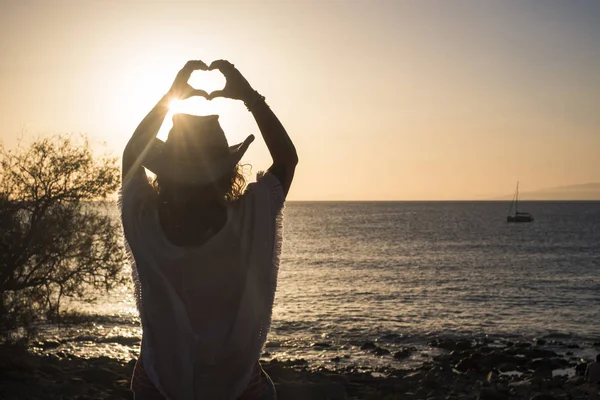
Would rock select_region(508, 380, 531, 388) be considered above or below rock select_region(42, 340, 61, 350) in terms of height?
A: above

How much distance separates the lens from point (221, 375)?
2795mm

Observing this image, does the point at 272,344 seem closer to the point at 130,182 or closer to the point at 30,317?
the point at 30,317

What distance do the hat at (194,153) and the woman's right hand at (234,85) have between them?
0.19m

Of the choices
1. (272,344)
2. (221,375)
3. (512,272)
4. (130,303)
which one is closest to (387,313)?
(272,344)

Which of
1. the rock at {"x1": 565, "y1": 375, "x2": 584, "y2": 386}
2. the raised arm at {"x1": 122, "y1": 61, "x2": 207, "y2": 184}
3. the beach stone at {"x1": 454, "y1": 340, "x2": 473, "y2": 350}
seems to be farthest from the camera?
the beach stone at {"x1": 454, "y1": 340, "x2": 473, "y2": 350}

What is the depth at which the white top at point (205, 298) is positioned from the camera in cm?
276

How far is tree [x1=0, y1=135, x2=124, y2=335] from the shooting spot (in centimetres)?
1727

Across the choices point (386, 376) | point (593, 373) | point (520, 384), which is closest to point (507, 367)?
point (520, 384)

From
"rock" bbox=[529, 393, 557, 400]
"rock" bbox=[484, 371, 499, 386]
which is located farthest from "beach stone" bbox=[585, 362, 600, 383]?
"rock" bbox=[484, 371, 499, 386]

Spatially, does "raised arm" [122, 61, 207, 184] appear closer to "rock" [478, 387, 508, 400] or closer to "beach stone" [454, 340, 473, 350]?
"rock" [478, 387, 508, 400]

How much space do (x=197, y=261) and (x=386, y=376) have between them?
17.4m

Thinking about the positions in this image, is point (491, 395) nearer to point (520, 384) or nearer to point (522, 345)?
point (520, 384)

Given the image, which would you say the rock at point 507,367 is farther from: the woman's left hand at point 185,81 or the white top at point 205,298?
the woman's left hand at point 185,81

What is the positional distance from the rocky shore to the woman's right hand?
1222 centimetres
